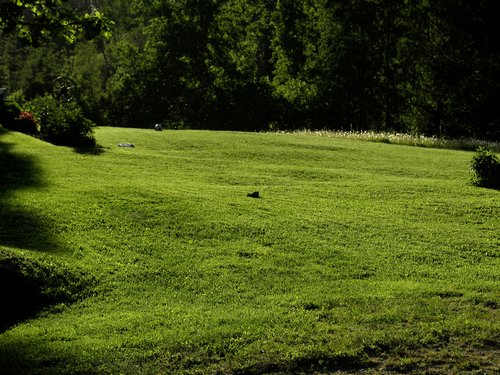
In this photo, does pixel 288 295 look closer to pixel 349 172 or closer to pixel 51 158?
pixel 51 158

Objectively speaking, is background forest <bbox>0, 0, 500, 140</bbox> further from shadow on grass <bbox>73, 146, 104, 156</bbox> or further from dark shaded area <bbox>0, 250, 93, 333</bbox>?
dark shaded area <bbox>0, 250, 93, 333</bbox>

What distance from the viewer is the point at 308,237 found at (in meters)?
10.6

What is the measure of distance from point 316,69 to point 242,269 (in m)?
31.2

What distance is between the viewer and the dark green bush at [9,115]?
62.7 feet

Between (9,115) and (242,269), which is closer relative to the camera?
(242,269)

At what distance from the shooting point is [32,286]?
25.8 ft

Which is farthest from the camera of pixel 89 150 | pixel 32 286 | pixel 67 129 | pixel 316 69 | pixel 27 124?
pixel 316 69

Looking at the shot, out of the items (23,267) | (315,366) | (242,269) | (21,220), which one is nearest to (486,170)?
(242,269)

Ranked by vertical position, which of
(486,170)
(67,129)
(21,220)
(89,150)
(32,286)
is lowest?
(32,286)

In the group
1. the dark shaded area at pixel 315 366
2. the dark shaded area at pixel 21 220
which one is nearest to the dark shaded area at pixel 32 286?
the dark shaded area at pixel 21 220

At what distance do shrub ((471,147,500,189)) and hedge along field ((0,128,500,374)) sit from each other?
628mm

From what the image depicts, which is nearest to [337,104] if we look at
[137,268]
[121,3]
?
[137,268]

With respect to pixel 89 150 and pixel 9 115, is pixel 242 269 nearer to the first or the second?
pixel 89 150

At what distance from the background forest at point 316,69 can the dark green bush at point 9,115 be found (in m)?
12.1
